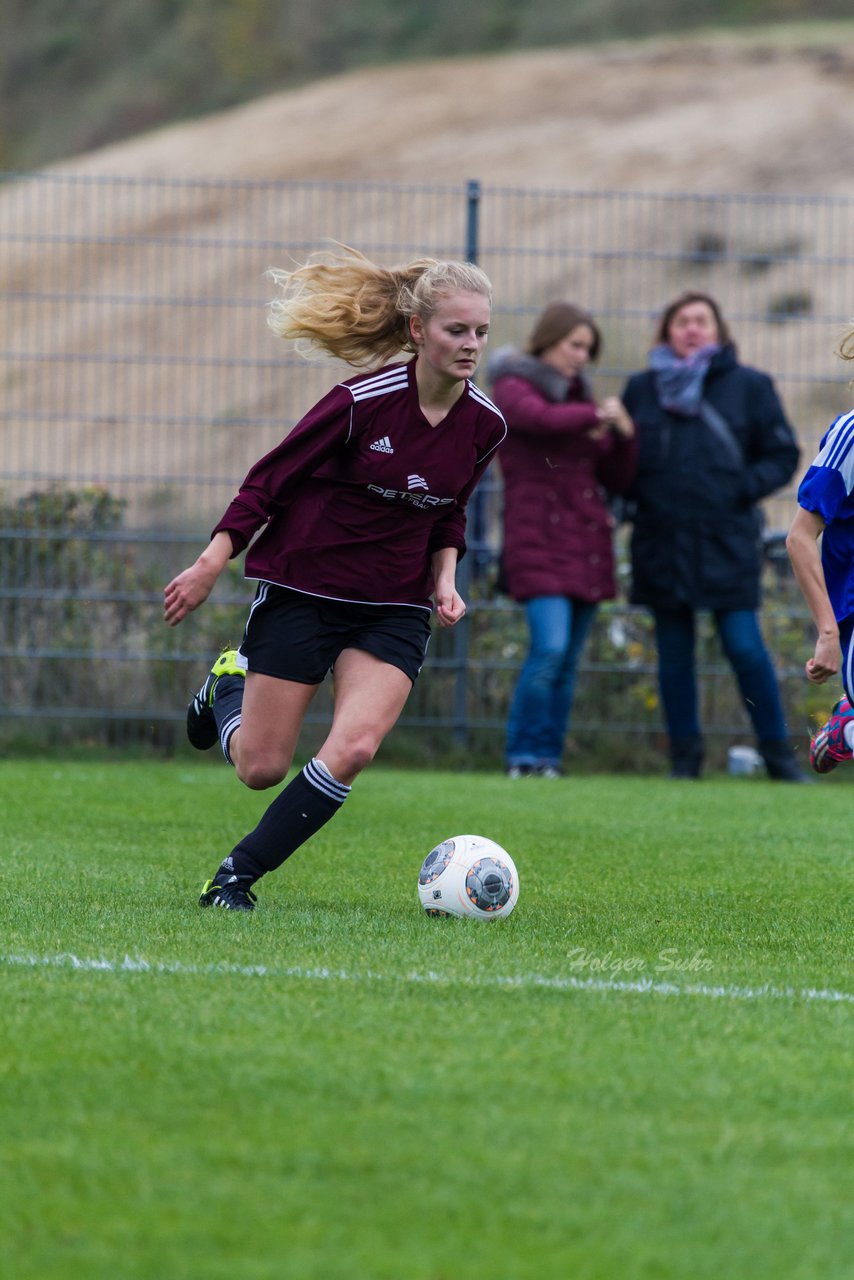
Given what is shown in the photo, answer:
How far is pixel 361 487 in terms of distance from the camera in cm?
565

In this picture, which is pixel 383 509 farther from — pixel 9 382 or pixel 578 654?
pixel 9 382

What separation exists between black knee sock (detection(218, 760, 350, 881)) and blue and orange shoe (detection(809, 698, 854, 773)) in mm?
1458

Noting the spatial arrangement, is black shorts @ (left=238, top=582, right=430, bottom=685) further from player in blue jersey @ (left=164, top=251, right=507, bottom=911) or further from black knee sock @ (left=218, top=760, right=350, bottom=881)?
black knee sock @ (left=218, top=760, right=350, bottom=881)

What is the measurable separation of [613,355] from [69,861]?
6589mm

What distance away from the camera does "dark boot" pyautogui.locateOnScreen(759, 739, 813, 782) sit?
10.1 m

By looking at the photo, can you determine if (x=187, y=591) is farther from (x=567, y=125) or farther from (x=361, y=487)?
(x=567, y=125)

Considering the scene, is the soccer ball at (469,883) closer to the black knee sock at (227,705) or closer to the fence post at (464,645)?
the black knee sock at (227,705)

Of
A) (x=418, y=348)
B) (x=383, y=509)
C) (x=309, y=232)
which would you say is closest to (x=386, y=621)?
(x=383, y=509)

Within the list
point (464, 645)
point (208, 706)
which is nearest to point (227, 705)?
point (208, 706)

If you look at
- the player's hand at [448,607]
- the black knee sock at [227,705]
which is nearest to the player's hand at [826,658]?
the player's hand at [448,607]

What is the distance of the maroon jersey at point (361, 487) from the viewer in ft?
18.2

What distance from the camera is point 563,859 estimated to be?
688 centimetres

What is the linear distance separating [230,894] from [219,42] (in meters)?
57.7

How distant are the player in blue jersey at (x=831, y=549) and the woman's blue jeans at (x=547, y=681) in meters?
4.21
